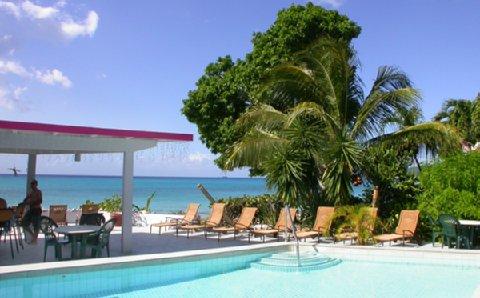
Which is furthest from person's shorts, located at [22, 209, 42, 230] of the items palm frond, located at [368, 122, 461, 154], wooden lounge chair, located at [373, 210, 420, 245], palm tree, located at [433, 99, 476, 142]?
palm tree, located at [433, 99, 476, 142]

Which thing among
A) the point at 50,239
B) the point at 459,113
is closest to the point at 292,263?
the point at 50,239

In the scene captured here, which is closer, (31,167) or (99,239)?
(99,239)

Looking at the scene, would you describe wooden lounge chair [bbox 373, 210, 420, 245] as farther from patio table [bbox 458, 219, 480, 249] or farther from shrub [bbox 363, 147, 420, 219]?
shrub [bbox 363, 147, 420, 219]

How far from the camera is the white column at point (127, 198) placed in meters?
11.7

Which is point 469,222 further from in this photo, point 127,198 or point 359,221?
point 127,198

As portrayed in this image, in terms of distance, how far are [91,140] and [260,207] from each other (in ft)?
26.1

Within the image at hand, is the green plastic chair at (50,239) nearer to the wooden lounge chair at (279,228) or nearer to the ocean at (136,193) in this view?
the wooden lounge chair at (279,228)

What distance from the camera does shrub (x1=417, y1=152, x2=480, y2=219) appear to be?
1316 centimetres

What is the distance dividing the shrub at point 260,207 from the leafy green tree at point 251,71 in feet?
A: 9.58

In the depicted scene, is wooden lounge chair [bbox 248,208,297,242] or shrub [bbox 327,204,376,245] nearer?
shrub [bbox 327,204,376,245]

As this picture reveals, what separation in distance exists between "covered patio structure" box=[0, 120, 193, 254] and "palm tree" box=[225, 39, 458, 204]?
428 centimetres

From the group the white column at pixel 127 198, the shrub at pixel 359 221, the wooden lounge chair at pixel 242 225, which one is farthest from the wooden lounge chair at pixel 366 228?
the white column at pixel 127 198

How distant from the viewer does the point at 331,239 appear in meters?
14.5

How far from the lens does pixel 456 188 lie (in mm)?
13625
